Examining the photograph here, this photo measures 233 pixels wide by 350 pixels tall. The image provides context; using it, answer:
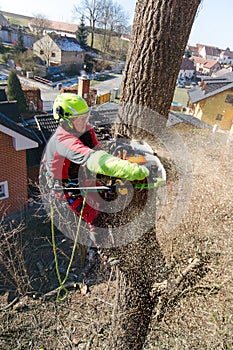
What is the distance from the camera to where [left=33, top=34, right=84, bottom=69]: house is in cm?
3199

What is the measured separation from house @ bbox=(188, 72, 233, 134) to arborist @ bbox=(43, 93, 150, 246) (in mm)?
20093

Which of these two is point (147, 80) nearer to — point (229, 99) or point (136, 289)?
point (136, 289)

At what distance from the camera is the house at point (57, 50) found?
105 ft

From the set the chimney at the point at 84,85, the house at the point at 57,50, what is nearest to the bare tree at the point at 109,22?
the house at the point at 57,50

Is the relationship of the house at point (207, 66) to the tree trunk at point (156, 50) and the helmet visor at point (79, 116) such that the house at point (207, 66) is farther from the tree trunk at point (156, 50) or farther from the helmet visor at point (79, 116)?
the tree trunk at point (156, 50)

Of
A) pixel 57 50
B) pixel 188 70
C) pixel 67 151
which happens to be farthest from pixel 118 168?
pixel 188 70

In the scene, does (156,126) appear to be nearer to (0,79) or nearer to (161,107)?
(161,107)

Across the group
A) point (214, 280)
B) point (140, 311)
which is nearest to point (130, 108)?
point (140, 311)

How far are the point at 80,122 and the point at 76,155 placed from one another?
0.42m

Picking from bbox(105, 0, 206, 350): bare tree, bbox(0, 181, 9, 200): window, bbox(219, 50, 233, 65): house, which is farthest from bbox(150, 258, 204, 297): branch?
bbox(219, 50, 233, 65): house

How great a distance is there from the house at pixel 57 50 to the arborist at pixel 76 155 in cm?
3362

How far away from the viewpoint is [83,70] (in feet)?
117

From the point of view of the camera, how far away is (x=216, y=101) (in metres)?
20.6

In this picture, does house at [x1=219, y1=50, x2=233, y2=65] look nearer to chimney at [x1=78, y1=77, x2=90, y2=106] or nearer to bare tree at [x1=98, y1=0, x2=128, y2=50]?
bare tree at [x1=98, y1=0, x2=128, y2=50]
